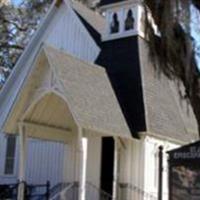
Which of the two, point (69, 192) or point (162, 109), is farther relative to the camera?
point (162, 109)

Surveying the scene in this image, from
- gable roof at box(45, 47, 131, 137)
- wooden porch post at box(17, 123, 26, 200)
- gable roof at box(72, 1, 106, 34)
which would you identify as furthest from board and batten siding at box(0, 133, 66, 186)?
gable roof at box(72, 1, 106, 34)

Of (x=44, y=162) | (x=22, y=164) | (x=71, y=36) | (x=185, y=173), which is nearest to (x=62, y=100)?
(x=22, y=164)

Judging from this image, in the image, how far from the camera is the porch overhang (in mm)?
16031

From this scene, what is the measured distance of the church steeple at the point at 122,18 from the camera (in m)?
20.8

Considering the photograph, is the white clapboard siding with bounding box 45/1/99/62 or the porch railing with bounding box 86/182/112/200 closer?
the porch railing with bounding box 86/182/112/200

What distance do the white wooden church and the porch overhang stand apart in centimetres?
Answer: 3

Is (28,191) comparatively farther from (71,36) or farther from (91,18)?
(91,18)

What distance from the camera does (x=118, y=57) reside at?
20.6 m

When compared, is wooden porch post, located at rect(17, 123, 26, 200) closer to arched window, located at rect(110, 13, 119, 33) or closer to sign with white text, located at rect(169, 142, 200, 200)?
arched window, located at rect(110, 13, 119, 33)

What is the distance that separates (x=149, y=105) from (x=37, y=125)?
3.85 metres

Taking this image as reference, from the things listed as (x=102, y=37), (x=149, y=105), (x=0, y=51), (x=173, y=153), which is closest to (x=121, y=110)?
(x=149, y=105)

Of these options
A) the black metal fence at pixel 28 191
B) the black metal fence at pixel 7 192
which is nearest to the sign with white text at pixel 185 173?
the black metal fence at pixel 28 191

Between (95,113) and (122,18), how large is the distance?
20.7 ft

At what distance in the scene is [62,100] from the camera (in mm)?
17438
